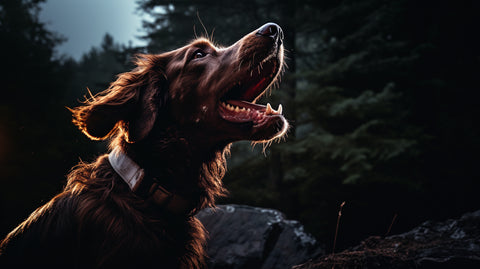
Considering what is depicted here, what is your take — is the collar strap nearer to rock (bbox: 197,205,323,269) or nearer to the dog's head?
the dog's head

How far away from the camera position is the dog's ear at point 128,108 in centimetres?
194

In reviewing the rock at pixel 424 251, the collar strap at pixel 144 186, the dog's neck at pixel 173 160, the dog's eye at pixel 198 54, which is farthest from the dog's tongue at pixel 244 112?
the rock at pixel 424 251

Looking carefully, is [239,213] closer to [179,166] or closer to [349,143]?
[179,166]

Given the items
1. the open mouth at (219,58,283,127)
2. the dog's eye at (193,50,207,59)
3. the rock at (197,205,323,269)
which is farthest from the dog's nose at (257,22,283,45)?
the rock at (197,205,323,269)

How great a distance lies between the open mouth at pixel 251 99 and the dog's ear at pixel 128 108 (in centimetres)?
A: 51

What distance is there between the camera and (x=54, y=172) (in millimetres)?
4422

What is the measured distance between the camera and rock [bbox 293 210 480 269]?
1.72 meters

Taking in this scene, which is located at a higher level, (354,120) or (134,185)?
(134,185)

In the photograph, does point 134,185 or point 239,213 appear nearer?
point 134,185

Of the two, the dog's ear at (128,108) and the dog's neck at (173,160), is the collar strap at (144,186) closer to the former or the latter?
the dog's neck at (173,160)

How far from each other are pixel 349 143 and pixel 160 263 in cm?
486

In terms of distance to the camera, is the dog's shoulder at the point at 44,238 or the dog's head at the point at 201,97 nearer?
the dog's shoulder at the point at 44,238

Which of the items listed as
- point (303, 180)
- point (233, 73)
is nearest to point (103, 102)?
point (233, 73)

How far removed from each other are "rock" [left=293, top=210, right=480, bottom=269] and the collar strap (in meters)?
1.06
